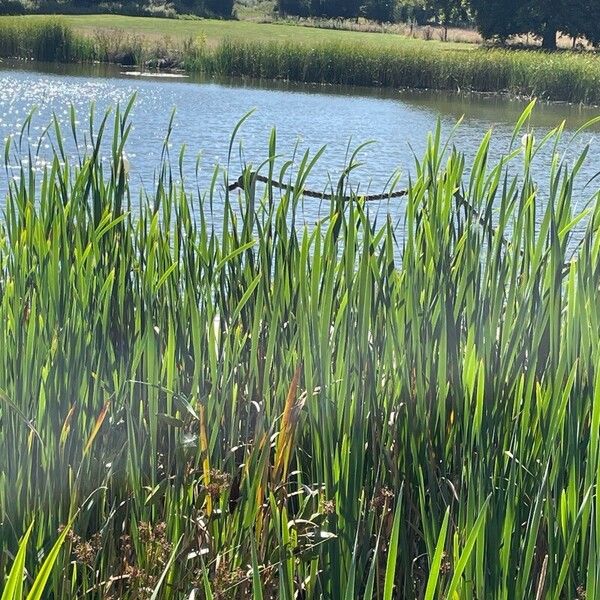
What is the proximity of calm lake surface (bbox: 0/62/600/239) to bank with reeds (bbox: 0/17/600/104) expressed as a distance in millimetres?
688

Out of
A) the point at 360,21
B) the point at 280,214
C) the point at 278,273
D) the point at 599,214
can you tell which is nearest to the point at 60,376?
the point at 278,273

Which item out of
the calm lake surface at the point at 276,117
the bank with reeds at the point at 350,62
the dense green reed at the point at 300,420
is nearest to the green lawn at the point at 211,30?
the bank with reeds at the point at 350,62

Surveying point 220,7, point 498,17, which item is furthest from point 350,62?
point 220,7

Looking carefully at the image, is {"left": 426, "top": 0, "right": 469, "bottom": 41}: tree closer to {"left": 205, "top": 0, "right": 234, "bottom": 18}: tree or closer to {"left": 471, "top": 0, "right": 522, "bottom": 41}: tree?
{"left": 471, "top": 0, "right": 522, "bottom": 41}: tree

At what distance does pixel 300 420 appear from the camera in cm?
176

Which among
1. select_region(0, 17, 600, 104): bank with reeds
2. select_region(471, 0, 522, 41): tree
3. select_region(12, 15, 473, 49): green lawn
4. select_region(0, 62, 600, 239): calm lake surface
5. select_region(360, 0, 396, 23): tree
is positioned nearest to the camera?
select_region(0, 62, 600, 239): calm lake surface

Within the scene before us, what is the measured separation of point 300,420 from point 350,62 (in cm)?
2251

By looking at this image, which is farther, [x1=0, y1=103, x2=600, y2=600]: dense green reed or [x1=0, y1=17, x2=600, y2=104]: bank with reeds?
[x1=0, y1=17, x2=600, y2=104]: bank with reeds

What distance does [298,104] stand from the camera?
18.2 m

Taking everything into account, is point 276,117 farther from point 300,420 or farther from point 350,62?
point 300,420

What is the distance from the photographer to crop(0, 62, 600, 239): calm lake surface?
1104cm

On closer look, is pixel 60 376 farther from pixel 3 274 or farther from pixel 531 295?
pixel 531 295

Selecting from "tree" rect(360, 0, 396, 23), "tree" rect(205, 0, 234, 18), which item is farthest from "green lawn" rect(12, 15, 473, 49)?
"tree" rect(360, 0, 396, 23)

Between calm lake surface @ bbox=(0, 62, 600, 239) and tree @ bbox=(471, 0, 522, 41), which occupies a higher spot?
tree @ bbox=(471, 0, 522, 41)
